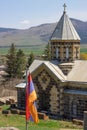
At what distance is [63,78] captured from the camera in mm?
35406

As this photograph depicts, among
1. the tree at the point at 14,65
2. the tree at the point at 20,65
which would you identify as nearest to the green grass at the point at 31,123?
the tree at the point at 14,65

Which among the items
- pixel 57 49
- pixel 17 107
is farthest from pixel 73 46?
pixel 17 107

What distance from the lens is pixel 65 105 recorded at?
3506cm

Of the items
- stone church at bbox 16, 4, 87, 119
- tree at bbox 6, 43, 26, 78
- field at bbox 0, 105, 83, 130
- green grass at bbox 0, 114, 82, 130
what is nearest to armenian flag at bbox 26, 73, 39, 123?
field at bbox 0, 105, 83, 130

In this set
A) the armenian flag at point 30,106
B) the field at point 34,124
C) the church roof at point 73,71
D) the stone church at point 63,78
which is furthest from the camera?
the church roof at point 73,71

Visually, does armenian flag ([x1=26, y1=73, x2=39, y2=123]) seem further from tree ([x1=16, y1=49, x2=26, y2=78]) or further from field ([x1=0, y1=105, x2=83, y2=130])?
tree ([x1=16, y1=49, x2=26, y2=78])

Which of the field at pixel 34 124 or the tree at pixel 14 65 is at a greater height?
the tree at pixel 14 65

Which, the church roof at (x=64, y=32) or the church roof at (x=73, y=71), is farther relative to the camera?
the church roof at (x=64, y=32)

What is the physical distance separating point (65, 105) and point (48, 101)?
209 cm

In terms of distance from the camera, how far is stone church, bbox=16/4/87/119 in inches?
1348

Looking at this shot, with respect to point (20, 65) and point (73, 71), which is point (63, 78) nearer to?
point (73, 71)

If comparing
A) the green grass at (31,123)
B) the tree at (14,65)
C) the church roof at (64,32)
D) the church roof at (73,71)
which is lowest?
the green grass at (31,123)

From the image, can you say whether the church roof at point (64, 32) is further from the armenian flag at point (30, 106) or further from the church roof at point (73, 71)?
the armenian flag at point (30, 106)

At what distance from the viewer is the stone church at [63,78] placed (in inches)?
1348
